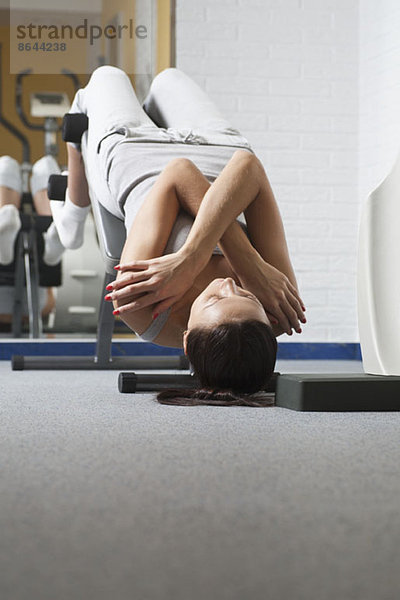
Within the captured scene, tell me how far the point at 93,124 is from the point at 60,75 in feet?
4.86

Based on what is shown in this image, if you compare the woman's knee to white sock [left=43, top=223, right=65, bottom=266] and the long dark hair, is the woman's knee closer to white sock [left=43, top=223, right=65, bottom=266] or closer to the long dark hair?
the long dark hair

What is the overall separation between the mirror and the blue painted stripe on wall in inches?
2.7

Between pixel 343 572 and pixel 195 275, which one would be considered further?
pixel 195 275

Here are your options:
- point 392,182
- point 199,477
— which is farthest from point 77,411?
point 392,182

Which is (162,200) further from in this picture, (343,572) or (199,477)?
(343,572)

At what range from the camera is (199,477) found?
0.99 meters

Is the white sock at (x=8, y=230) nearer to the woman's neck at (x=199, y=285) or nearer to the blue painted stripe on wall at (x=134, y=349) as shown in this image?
the blue painted stripe on wall at (x=134, y=349)

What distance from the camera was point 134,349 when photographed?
3893 millimetres

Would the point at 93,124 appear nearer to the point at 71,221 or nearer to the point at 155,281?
the point at 71,221

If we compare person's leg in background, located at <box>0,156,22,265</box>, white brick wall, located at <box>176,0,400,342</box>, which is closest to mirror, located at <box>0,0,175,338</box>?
person's leg in background, located at <box>0,156,22,265</box>

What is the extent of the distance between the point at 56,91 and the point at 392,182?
222 cm

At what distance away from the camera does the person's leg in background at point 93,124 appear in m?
2.49

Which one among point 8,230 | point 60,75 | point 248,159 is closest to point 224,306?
point 248,159

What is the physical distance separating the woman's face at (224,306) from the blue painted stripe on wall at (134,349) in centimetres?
210
